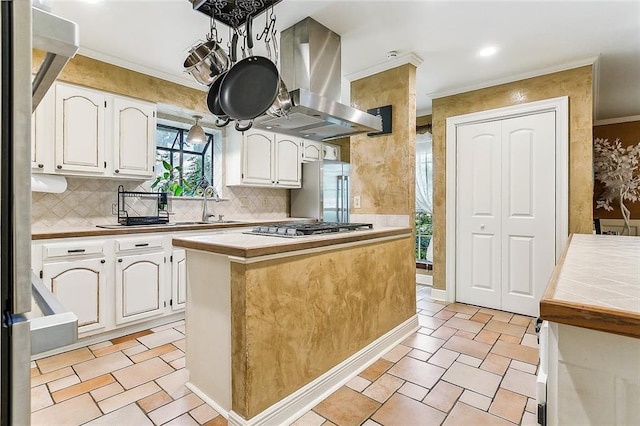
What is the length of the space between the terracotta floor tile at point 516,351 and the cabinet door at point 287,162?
9.99 feet

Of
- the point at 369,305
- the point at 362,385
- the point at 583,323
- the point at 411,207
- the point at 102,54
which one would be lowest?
the point at 362,385

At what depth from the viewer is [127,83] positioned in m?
3.14

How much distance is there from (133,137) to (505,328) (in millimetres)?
3927

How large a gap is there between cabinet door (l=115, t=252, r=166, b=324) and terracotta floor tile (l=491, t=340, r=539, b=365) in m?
2.90

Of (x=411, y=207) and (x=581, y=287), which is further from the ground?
(x=411, y=207)

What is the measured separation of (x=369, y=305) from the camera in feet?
7.86

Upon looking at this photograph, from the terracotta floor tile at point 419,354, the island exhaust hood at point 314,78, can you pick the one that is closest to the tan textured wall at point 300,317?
the terracotta floor tile at point 419,354

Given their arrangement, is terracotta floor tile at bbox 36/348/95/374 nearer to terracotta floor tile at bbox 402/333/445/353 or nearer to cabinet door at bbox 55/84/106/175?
cabinet door at bbox 55/84/106/175

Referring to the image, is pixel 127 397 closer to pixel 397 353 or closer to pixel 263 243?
pixel 263 243

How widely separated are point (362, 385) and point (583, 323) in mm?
1623

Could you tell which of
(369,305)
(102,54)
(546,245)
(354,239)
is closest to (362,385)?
(369,305)

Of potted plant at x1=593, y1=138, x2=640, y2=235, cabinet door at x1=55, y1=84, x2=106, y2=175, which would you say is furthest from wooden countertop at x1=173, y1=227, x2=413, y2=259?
potted plant at x1=593, y1=138, x2=640, y2=235

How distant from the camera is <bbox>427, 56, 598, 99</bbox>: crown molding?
307cm

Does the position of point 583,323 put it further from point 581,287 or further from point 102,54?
point 102,54
